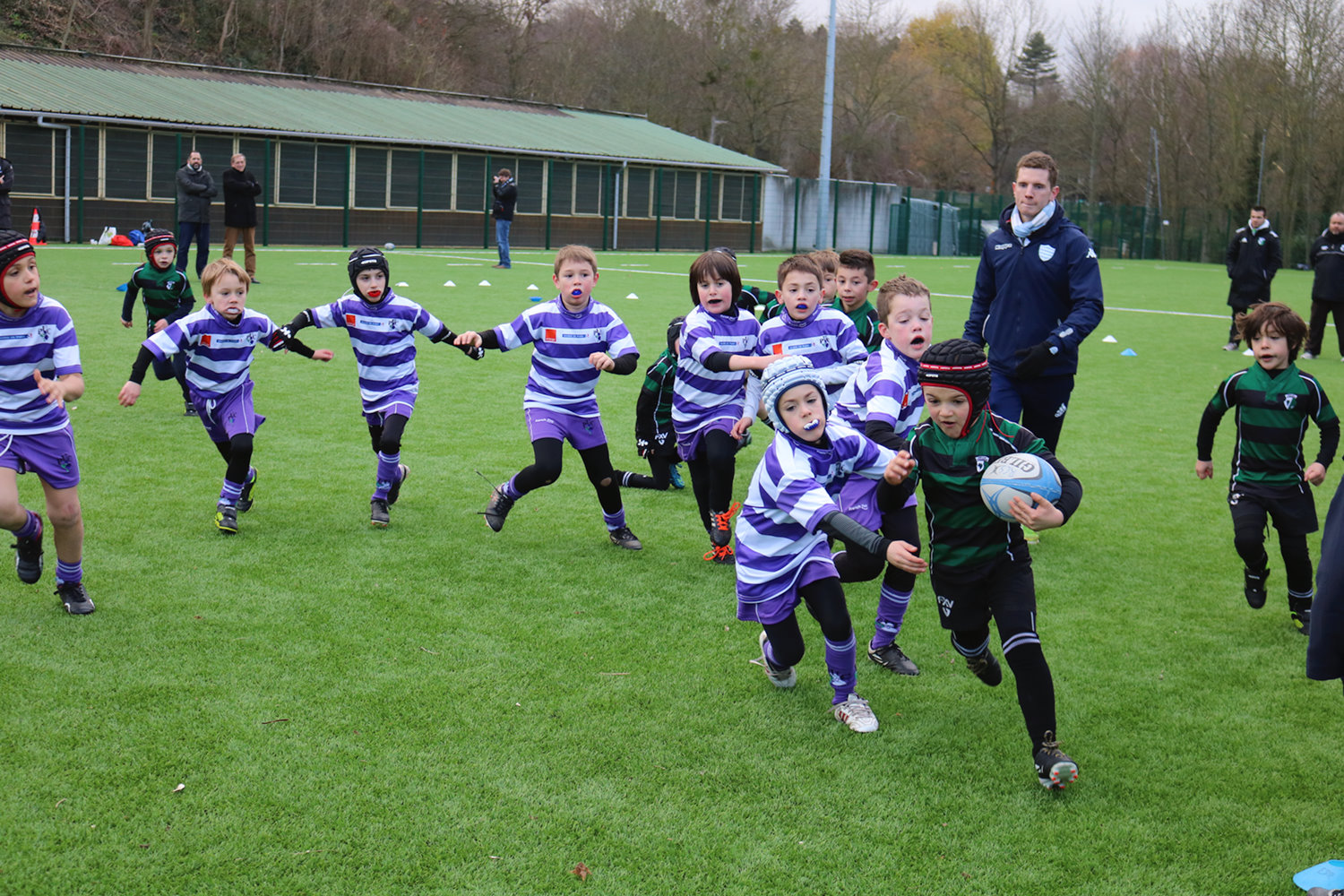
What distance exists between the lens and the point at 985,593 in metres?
4.27

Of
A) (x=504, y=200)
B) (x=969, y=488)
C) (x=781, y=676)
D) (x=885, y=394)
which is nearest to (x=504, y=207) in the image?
(x=504, y=200)

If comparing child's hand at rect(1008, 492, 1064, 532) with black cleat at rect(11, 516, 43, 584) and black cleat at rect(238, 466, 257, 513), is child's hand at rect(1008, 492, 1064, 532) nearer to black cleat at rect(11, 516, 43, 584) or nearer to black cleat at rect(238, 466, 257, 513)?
black cleat at rect(11, 516, 43, 584)

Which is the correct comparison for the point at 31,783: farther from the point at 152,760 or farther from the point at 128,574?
the point at 128,574

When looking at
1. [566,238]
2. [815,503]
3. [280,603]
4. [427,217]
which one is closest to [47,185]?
[427,217]

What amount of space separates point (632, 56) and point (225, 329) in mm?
56049

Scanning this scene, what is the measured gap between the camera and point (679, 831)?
3662 millimetres

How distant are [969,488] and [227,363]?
4493 mm

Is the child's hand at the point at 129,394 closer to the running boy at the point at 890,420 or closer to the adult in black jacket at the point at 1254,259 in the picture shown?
the running boy at the point at 890,420

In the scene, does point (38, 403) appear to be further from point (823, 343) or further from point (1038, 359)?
point (1038, 359)

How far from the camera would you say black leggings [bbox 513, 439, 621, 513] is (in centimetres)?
656

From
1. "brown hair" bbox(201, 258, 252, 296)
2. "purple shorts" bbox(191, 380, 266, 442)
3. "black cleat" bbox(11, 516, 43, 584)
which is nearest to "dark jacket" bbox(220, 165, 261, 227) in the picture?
"brown hair" bbox(201, 258, 252, 296)

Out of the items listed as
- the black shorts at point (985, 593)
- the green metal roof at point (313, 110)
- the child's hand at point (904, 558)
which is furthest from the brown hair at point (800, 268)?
the green metal roof at point (313, 110)

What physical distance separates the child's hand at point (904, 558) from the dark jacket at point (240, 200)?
1846 centimetres

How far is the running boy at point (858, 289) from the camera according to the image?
22.0ft
